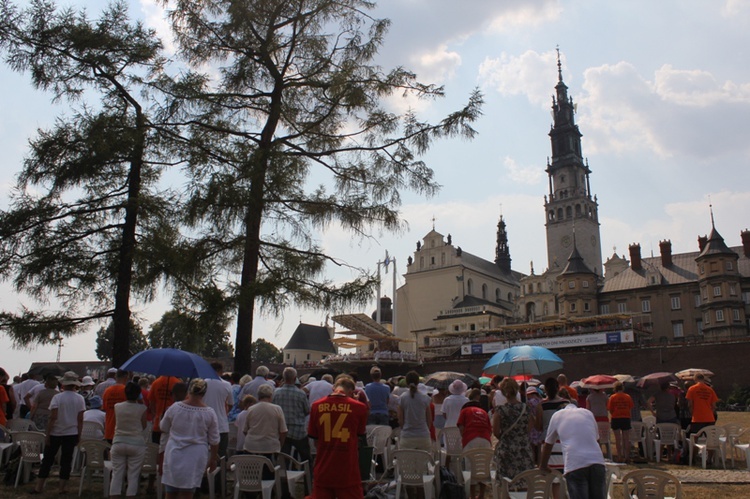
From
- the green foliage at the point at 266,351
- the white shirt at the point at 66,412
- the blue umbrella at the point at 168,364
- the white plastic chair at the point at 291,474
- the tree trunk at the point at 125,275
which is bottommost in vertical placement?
the white plastic chair at the point at 291,474

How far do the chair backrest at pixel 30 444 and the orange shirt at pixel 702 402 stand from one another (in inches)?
472

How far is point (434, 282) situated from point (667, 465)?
66.5 metres

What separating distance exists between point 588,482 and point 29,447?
8.13m

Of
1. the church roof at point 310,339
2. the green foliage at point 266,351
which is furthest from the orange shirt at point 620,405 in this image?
the green foliage at point 266,351

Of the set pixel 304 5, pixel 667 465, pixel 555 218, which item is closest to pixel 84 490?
pixel 304 5

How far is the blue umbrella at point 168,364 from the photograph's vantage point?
8.71 m

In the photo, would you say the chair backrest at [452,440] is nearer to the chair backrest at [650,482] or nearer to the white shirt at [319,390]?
the white shirt at [319,390]

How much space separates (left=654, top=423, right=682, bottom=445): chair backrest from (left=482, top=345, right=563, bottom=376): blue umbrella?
239 cm

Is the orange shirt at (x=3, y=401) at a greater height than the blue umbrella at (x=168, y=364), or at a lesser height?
lesser

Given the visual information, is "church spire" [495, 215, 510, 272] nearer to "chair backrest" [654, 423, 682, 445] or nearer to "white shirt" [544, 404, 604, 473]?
"chair backrest" [654, 423, 682, 445]

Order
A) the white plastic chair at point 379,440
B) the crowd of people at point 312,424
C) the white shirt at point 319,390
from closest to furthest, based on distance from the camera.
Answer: the crowd of people at point 312,424 < the white plastic chair at point 379,440 < the white shirt at point 319,390

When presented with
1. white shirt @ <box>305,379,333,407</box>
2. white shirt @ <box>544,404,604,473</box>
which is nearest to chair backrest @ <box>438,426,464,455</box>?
white shirt @ <box>305,379,333,407</box>

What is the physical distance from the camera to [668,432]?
43.2 feet

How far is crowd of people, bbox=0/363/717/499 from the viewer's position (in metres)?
6.15
